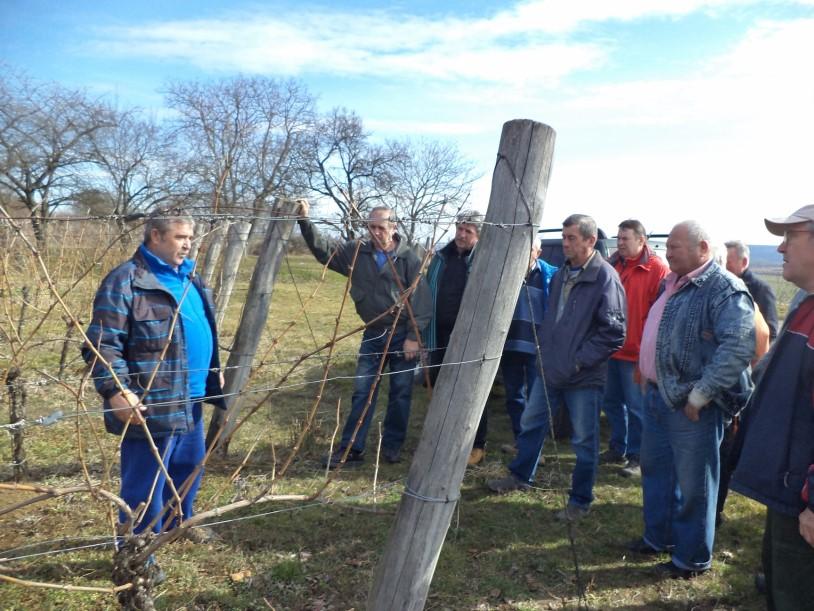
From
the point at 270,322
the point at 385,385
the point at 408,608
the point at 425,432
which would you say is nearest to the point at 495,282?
the point at 425,432

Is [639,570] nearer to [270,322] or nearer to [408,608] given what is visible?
[408,608]

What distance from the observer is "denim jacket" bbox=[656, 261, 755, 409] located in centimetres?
254

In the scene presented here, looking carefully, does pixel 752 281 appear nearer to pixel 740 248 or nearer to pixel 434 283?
pixel 740 248

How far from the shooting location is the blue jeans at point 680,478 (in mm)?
2729

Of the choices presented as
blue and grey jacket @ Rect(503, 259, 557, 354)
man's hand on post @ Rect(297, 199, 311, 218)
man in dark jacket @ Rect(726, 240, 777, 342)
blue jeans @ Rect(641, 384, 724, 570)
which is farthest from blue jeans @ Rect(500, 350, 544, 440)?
man's hand on post @ Rect(297, 199, 311, 218)

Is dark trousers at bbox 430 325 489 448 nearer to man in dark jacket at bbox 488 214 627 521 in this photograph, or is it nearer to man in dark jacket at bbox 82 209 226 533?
man in dark jacket at bbox 488 214 627 521

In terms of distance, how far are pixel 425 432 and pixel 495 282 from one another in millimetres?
565

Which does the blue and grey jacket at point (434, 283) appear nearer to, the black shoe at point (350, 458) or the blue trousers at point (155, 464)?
the black shoe at point (350, 458)

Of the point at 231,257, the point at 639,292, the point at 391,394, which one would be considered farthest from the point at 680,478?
the point at 231,257

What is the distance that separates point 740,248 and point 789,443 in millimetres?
3056

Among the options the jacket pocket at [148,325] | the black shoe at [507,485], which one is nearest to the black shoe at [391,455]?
the black shoe at [507,485]

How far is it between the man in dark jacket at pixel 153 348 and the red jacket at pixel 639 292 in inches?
123

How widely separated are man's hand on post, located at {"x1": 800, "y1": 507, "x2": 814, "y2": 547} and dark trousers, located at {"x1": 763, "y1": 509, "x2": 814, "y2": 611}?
8 cm

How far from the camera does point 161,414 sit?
2.58 meters
